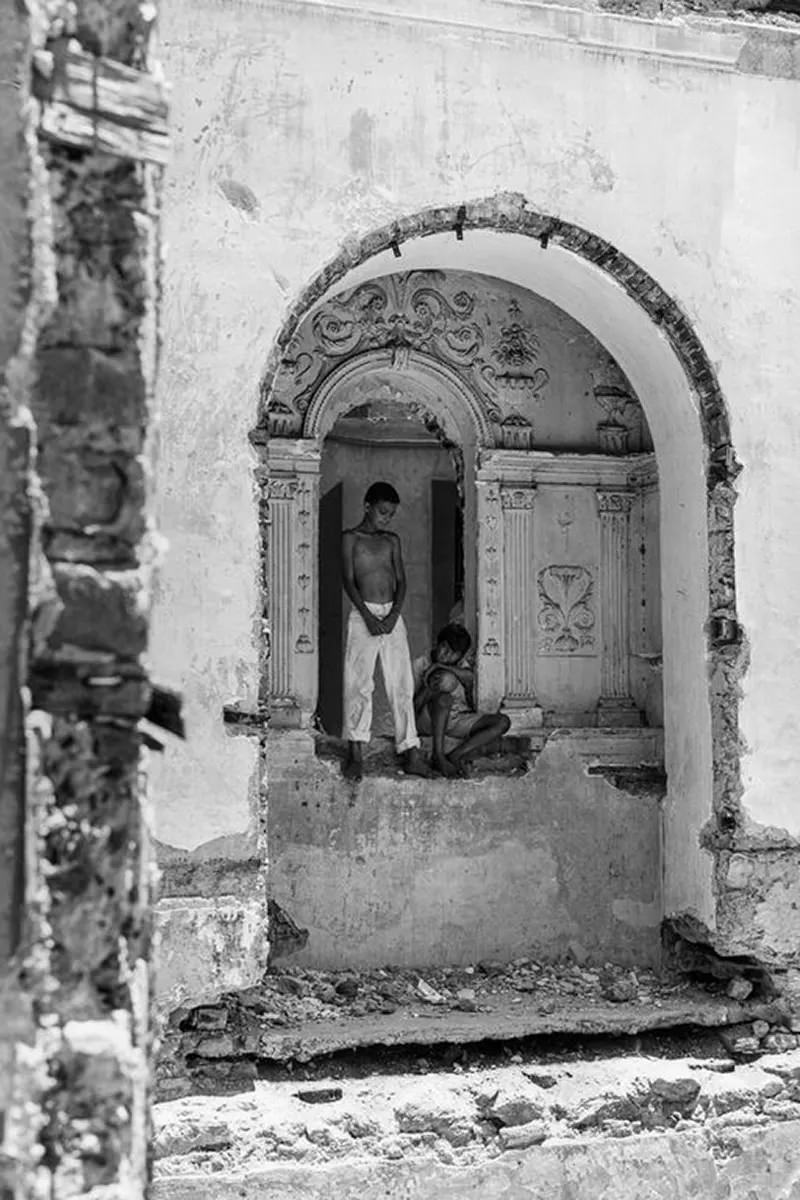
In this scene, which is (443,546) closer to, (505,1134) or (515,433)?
(515,433)

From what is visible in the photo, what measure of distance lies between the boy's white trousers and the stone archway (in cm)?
131

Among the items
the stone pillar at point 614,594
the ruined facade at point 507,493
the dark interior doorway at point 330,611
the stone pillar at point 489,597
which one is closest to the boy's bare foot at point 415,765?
the ruined facade at point 507,493

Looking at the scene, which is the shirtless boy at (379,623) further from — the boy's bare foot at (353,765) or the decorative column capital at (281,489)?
the decorative column capital at (281,489)

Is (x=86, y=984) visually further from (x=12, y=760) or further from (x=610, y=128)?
(x=610, y=128)

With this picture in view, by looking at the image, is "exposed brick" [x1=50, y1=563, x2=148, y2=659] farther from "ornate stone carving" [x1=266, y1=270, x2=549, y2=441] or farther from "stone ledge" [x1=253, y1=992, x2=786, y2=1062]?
"ornate stone carving" [x1=266, y1=270, x2=549, y2=441]

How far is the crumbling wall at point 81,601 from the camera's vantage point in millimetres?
2123

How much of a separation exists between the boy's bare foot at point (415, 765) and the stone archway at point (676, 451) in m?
1.17

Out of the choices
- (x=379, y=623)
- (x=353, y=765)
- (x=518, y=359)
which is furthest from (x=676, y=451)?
(x=353, y=765)

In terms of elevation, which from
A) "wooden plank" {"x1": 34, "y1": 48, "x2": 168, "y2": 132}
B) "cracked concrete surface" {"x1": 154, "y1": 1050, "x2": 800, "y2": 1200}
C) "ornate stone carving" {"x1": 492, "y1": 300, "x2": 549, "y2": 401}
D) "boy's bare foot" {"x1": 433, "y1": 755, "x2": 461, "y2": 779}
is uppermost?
"ornate stone carving" {"x1": 492, "y1": 300, "x2": 549, "y2": 401}

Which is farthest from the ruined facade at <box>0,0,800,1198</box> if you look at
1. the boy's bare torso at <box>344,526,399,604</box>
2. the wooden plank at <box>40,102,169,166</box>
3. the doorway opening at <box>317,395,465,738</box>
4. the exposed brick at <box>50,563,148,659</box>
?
the doorway opening at <box>317,395,465,738</box>

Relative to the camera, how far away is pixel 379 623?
7797 millimetres

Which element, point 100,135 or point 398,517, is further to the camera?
point 398,517

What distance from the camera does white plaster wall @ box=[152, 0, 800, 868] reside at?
6.09m

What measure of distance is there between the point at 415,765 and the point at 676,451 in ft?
6.50
